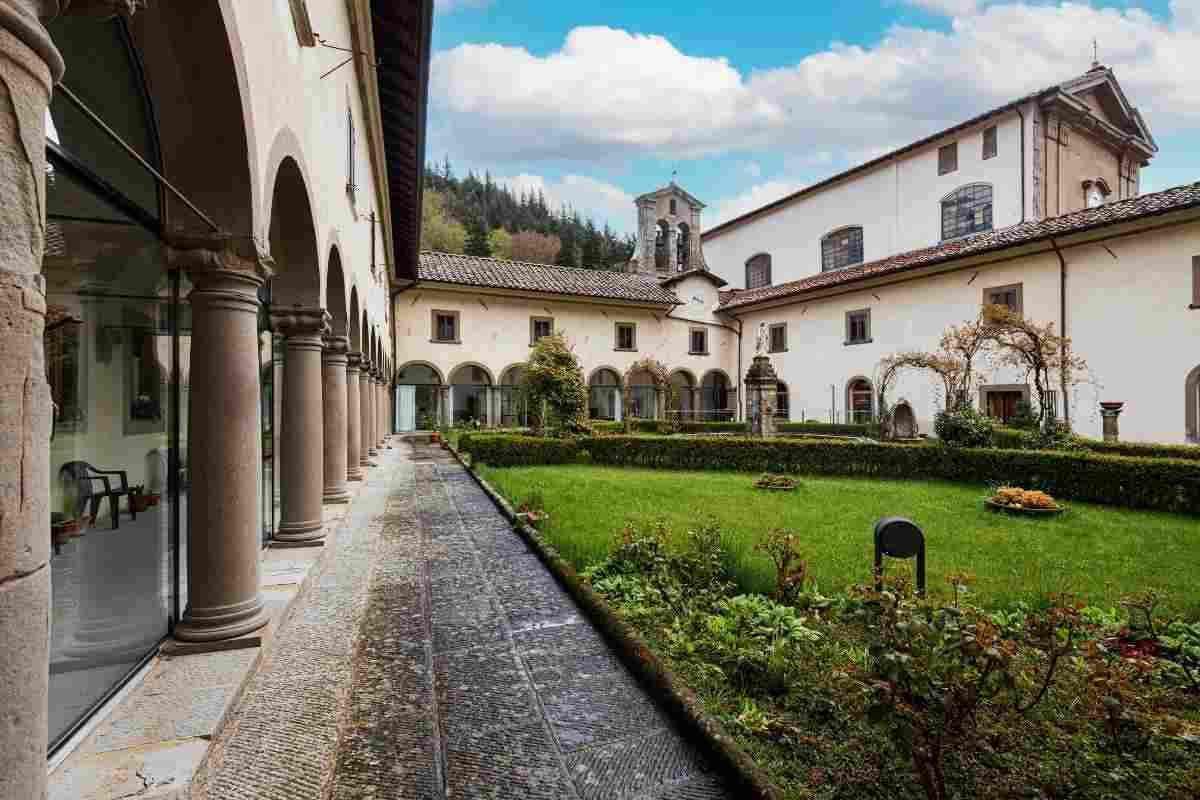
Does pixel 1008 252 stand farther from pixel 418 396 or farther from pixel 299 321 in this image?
pixel 418 396

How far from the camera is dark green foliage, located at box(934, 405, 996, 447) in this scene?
1227 cm

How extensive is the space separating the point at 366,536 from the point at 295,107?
428 centimetres

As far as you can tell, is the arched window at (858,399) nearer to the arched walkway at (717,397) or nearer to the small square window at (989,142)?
the arched walkway at (717,397)

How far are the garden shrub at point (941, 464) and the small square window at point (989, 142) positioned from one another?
16.8 metres

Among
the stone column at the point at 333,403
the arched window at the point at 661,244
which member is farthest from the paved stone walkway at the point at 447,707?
the arched window at the point at 661,244

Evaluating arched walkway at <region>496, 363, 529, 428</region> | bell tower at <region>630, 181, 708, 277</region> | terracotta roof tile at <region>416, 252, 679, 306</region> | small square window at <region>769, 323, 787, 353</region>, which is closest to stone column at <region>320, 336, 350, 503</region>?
terracotta roof tile at <region>416, 252, 679, 306</region>

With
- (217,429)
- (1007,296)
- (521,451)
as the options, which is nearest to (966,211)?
(1007,296)

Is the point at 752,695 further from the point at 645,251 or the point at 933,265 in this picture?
the point at 645,251

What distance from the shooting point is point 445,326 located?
1007 inches

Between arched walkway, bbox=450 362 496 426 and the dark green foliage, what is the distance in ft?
58.7

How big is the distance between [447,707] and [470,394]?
2671 cm

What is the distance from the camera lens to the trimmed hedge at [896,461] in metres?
9.26

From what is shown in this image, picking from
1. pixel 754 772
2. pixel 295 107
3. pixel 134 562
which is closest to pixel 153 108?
pixel 295 107

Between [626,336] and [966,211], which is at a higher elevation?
[966,211]
